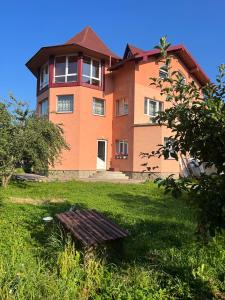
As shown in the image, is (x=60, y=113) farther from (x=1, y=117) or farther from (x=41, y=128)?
(x=1, y=117)

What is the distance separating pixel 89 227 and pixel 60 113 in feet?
62.6

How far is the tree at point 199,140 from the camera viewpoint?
12.7 ft

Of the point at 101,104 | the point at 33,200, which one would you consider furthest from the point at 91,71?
the point at 33,200

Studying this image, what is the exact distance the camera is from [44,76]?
88.3ft

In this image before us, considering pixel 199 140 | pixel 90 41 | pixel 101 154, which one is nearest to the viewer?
pixel 199 140

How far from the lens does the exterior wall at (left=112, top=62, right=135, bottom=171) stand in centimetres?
2434

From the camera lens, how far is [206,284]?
16.9ft

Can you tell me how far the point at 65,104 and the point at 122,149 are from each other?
5035 mm

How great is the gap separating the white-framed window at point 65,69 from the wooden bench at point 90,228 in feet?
61.2

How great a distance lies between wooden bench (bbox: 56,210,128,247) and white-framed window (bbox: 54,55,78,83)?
61.2 ft

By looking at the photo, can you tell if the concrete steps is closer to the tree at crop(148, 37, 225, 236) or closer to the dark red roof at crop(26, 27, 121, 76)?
the dark red roof at crop(26, 27, 121, 76)

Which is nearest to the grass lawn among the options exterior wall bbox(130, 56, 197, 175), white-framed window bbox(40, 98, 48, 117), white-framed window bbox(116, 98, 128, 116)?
exterior wall bbox(130, 56, 197, 175)

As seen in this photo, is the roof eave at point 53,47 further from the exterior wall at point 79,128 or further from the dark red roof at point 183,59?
the exterior wall at point 79,128

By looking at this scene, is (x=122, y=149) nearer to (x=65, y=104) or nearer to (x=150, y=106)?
(x=150, y=106)
